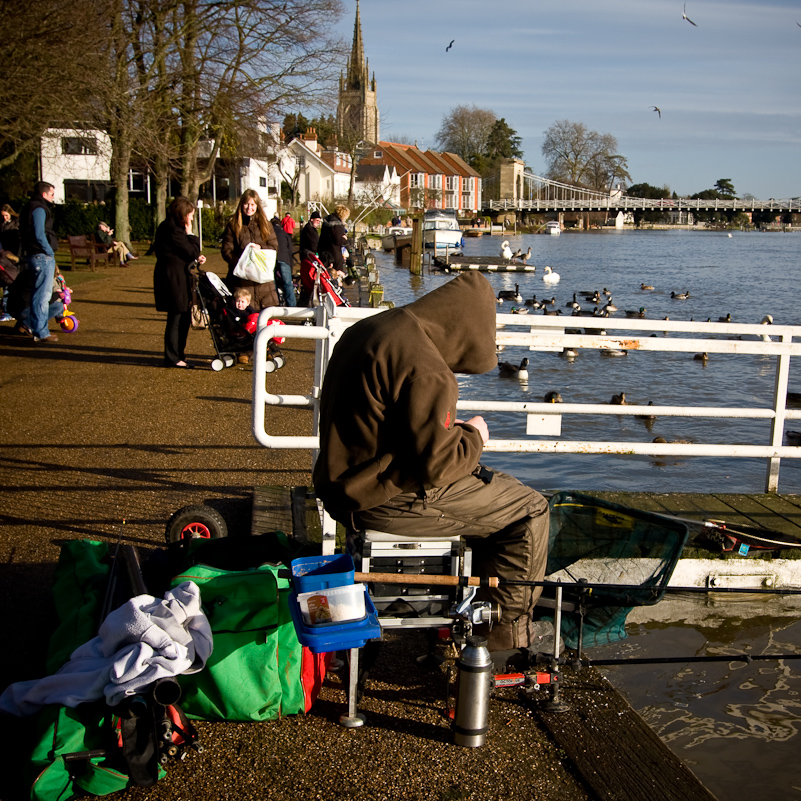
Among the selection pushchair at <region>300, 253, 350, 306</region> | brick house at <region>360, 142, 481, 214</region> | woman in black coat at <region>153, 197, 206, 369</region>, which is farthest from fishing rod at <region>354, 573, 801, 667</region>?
brick house at <region>360, 142, 481, 214</region>

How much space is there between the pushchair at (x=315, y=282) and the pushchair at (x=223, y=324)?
194 centimetres

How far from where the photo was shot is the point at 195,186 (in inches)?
1325

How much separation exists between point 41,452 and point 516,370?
10761 millimetres

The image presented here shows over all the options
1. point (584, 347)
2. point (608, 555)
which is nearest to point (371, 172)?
point (584, 347)

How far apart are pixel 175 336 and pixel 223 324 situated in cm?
60

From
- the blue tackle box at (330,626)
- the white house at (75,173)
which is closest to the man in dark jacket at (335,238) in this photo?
the blue tackle box at (330,626)

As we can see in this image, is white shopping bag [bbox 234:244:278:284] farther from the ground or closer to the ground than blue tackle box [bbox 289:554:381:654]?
farther from the ground

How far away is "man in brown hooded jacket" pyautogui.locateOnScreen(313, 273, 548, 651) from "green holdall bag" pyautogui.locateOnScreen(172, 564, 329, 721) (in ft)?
1.59

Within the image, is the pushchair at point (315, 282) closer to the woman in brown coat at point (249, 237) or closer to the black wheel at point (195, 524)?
the woman in brown coat at point (249, 237)

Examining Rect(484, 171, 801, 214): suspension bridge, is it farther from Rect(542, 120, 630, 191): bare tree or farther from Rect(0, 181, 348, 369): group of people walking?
Rect(0, 181, 348, 369): group of people walking

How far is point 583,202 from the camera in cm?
15212

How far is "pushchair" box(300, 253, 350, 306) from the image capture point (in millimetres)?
13258

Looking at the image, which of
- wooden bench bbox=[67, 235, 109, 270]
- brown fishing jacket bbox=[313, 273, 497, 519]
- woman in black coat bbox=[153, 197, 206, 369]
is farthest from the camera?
wooden bench bbox=[67, 235, 109, 270]

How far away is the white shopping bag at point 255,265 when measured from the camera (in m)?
10.5
